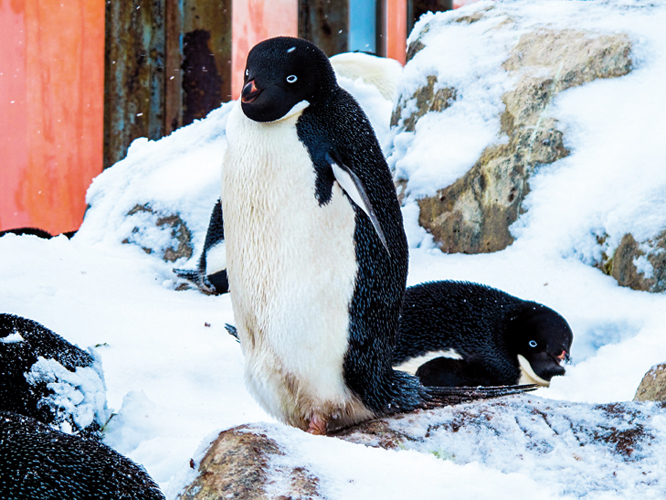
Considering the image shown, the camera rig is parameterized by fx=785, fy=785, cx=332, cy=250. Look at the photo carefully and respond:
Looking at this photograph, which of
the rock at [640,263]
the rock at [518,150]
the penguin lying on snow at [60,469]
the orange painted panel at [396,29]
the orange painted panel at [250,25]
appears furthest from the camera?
the orange painted panel at [396,29]

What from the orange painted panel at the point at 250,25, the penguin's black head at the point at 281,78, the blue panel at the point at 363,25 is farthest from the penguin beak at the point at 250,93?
the blue panel at the point at 363,25

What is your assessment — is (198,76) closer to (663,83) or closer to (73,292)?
(73,292)

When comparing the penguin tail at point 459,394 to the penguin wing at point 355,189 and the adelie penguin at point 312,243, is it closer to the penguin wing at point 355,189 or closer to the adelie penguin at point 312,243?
the adelie penguin at point 312,243

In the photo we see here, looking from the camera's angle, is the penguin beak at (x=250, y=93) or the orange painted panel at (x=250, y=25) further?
the orange painted panel at (x=250, y=25)

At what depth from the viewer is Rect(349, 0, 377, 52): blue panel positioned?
585 cm

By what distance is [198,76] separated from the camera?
533cm

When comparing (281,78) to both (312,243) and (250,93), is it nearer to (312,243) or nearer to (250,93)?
(250,93)

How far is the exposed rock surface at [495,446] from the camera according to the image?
124cm

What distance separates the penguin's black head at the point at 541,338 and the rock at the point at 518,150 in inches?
27.7

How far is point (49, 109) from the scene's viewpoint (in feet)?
15.4

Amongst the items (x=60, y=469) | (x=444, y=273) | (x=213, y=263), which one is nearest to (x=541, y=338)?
(x=444, y=273)

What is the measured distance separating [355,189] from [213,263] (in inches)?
69.8

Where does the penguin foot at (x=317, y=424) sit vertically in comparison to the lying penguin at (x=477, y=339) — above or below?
above

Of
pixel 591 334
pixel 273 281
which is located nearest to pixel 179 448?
pixel 273 281
